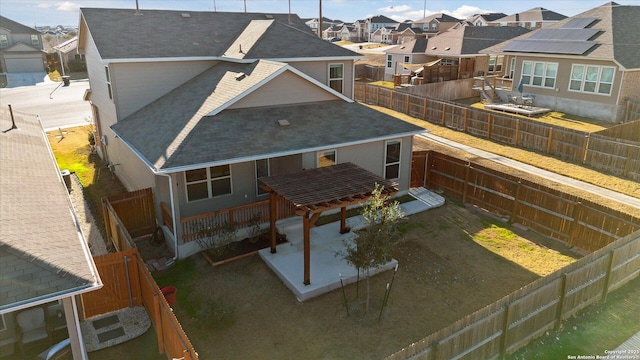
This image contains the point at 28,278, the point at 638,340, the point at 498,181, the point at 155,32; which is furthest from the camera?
the point at 155,32

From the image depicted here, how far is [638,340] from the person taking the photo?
34.0 feet

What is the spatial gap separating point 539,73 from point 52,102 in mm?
46193

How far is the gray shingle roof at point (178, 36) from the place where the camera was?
65.9 ft

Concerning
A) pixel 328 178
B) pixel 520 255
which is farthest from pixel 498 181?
pixel 328 178

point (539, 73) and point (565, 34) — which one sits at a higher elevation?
point (565, 34)

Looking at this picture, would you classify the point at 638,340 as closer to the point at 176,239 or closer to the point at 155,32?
the point at 176,239

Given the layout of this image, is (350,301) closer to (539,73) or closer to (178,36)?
(178,36)

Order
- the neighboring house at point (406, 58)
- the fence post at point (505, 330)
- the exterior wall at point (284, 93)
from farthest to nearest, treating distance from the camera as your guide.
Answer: the neighboring house at point (406, 58), the exterior wall at point (284, 93), the fence post at point (505, 330)

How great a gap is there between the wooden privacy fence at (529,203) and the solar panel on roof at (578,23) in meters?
24.9

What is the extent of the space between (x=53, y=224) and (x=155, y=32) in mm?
14901

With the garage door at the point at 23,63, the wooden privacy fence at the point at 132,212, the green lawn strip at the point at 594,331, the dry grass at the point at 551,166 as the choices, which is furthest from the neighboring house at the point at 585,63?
the garage door at the point at 23,63

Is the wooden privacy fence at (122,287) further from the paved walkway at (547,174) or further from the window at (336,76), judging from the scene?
the paved walkway at (547,174)

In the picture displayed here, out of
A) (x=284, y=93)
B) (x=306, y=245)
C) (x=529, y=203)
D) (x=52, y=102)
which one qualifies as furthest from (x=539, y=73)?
(x=52, y=102)

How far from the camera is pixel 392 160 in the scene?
1894 cm
